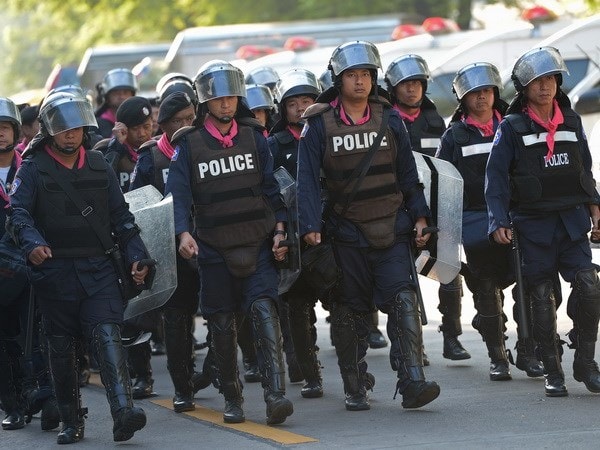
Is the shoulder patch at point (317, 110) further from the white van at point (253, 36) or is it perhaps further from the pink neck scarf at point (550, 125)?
the white van at point (253, 36)

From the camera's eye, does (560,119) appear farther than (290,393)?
No

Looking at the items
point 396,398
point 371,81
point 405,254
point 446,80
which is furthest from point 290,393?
point 446,80

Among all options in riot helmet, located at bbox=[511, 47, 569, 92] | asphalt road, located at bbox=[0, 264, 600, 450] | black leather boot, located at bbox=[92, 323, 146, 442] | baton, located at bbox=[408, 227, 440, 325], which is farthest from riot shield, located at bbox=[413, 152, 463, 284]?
black leather boot, located at bbox=[92, 323, 146, 442]

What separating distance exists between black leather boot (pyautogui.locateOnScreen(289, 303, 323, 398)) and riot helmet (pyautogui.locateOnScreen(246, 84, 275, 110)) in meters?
2.05

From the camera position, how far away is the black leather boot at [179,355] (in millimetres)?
9766

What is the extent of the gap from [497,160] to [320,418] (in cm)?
183

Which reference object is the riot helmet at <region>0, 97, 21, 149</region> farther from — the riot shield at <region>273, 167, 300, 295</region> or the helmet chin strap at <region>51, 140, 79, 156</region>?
the riot shield at <region>273, 167, 300, 295</region>

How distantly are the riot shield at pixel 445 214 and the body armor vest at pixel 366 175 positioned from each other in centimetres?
47

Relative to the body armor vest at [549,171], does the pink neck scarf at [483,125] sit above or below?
above

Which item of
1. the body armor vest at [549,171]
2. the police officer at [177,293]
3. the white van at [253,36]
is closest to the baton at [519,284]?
the body armor vest at [549,171]

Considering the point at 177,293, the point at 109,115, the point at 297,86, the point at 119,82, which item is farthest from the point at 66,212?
the point at 119,82

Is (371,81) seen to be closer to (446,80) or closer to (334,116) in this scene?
(334,116)

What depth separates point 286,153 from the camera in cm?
1049

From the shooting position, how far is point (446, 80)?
63.4ft
